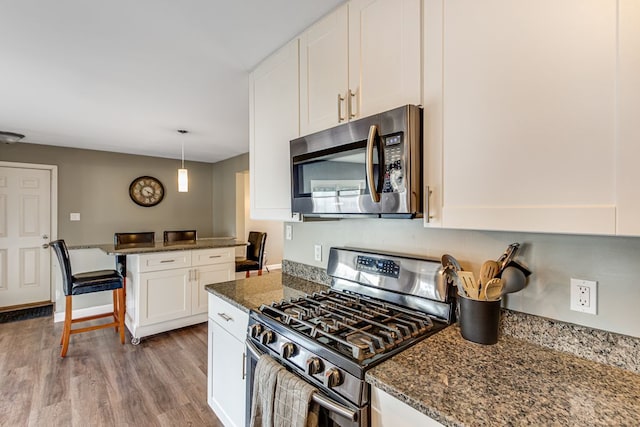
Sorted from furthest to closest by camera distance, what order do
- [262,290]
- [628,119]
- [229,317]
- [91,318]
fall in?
1. [91,318]
2. [262,290]
3. [229,317]
4. [628,119]

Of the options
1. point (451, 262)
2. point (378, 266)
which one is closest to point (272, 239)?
point (378, 266)

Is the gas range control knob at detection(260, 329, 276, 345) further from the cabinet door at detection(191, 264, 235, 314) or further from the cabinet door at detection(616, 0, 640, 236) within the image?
the cabinet door at detection(191, 264, 235, 314)

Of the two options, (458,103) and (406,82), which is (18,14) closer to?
(406,82)

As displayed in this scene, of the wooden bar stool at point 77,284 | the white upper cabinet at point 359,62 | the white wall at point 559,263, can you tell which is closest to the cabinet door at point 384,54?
the white upper cabinet at point 359,62

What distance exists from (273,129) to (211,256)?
2.21m

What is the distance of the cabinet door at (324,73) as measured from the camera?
1381 mm

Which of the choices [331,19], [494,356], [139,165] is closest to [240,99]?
[331,19]

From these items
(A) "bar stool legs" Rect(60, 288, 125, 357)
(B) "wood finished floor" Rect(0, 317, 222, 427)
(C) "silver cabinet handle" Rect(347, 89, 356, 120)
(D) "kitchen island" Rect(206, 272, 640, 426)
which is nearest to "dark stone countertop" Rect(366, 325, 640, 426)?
(D) "kitchen island" Rect(206, 272, 640, 426)

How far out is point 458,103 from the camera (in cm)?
99

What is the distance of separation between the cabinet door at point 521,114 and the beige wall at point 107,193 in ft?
16.6

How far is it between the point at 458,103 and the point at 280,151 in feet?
3.29

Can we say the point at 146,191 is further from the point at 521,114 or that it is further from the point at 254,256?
the point at 521,114

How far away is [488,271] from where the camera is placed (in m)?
1.12

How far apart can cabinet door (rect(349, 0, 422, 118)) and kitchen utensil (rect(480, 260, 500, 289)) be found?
627 millimetres
